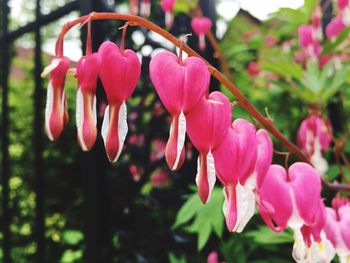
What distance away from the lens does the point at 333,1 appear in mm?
1762

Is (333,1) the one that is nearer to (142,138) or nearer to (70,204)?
(142,138)

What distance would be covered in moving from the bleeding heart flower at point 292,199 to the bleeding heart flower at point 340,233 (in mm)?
89

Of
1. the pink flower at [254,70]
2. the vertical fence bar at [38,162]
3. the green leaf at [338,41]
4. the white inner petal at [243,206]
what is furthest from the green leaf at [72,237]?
the white inner petal at [243,206]

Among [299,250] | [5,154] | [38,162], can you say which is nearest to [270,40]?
[38,162]

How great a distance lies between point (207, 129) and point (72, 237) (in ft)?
7.74

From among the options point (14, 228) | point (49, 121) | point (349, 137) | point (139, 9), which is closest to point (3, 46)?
point (139, 9)

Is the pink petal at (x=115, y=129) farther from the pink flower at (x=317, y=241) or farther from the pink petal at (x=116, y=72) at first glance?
the pink flower at (x=317, y=241)

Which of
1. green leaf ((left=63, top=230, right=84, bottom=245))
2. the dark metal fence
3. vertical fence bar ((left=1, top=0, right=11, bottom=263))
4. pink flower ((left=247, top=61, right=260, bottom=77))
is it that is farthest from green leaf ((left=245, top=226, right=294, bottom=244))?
green leaf ((left=63, top=230, right=84, bottom=245))

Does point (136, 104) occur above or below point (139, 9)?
below

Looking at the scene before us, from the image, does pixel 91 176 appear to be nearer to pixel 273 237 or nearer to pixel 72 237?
pixel 273 237

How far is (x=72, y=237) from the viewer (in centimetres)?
269

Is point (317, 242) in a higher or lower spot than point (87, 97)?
lower

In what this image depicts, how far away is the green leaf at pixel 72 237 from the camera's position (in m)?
2.67

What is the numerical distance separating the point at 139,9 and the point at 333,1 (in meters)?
0.67
